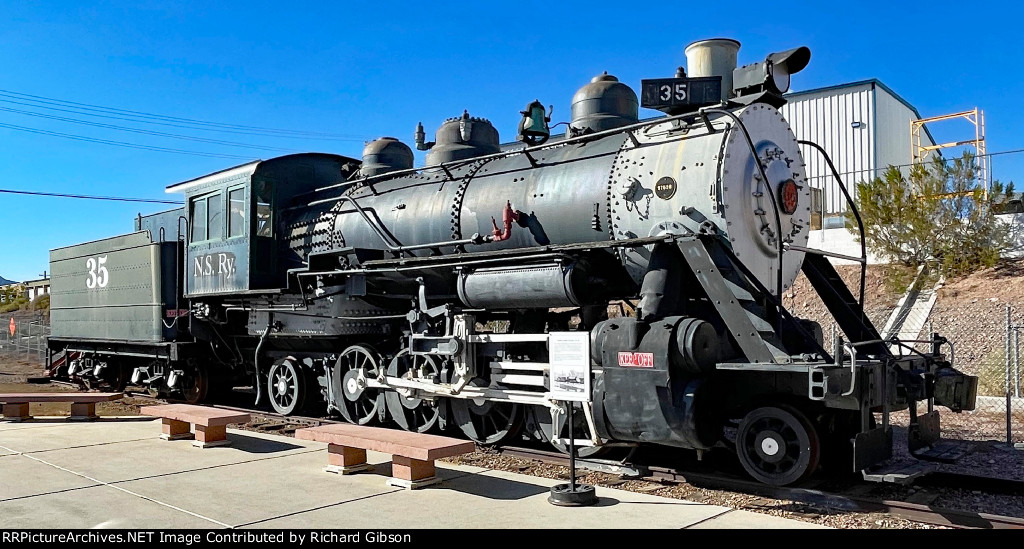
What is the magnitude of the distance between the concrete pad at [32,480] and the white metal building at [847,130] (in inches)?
802

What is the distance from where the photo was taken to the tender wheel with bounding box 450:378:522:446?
7.85 m

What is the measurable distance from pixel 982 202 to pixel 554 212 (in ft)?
52.0

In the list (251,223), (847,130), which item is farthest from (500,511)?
(847,130)

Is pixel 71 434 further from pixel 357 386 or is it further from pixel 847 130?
pixel 847 130

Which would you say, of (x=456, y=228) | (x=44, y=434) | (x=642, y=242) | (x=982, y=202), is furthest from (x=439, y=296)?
(x=982, y=202)

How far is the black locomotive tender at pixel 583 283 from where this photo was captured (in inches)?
237

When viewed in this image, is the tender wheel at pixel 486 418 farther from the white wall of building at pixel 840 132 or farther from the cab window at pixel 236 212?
the white wall of building at pixel 840 132

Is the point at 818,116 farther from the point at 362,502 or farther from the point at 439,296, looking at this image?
the point at 362,502

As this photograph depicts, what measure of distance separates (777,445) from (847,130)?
67.1ft

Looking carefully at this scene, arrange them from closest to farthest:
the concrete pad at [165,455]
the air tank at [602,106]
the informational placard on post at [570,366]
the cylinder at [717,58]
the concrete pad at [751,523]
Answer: the concrete pad at [751,523], the informational placard on post at [570,366], the concrete pad at [165,455], the cylinder at [717,58], the air tank at [602,106]

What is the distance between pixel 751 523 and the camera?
5.04 metres

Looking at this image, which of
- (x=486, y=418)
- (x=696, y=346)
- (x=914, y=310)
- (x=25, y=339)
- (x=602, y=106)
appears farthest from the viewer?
(x=25, y=339)

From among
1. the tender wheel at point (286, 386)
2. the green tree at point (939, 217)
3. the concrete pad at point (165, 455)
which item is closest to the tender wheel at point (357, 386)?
the concrete pad at point (165, 455)

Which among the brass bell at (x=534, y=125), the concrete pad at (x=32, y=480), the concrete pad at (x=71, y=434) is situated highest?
the brass bell at (x=534, y=125)
